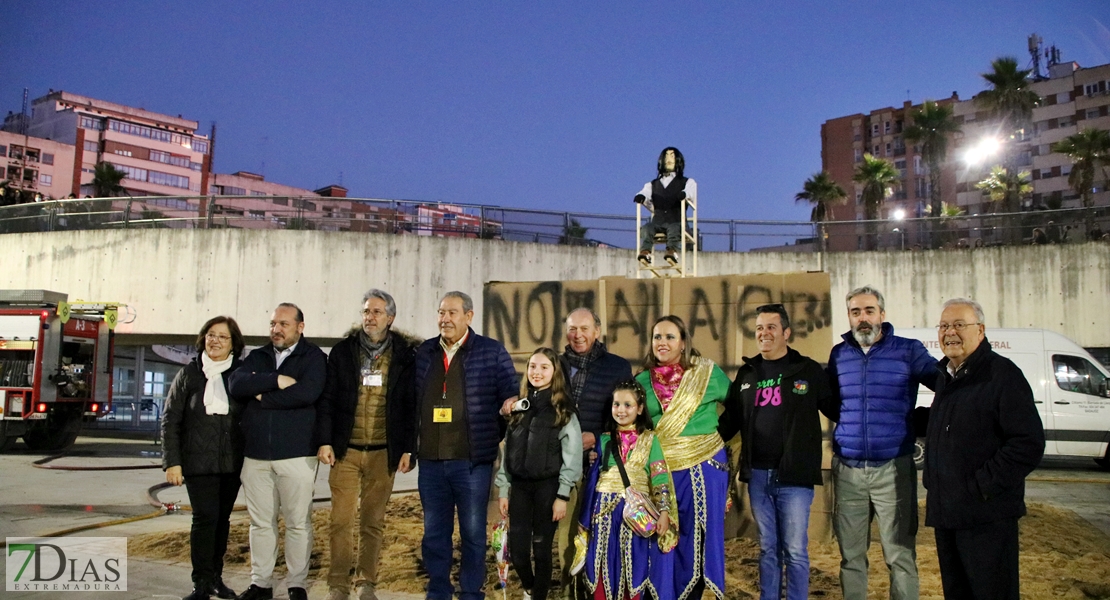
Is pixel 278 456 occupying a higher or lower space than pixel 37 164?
lower

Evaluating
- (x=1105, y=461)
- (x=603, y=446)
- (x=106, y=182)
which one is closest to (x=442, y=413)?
(x=603, y=446)

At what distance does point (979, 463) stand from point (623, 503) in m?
1.76

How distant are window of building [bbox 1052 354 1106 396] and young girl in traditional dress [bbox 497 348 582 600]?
11.6 m

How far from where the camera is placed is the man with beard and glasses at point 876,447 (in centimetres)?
436

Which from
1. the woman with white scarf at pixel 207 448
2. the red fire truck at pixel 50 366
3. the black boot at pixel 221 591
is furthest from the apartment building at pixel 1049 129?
the black boot at pixel 221 591

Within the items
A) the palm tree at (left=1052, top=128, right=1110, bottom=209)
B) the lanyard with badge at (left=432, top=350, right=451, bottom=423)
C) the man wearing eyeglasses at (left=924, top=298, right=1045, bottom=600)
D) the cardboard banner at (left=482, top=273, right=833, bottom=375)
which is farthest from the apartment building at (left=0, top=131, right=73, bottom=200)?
the man wearing eyeglasses at (left=924, top=298, right=1045, bottom=600)

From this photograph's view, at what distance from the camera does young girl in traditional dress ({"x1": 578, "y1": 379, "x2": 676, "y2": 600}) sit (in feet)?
14.2

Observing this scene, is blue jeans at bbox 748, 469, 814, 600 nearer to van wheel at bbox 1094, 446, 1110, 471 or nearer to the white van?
the white van

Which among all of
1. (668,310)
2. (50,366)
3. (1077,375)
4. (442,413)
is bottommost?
(442,413)

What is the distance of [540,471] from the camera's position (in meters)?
4.46

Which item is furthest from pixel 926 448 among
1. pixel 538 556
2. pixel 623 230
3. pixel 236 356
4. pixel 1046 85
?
pixel 1046 85

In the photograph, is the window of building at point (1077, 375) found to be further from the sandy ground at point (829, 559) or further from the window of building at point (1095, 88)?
the window of building at point (1095, 88)

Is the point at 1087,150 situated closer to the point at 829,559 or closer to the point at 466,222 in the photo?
the point at 466,222

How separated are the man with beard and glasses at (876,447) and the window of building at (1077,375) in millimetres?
10333
